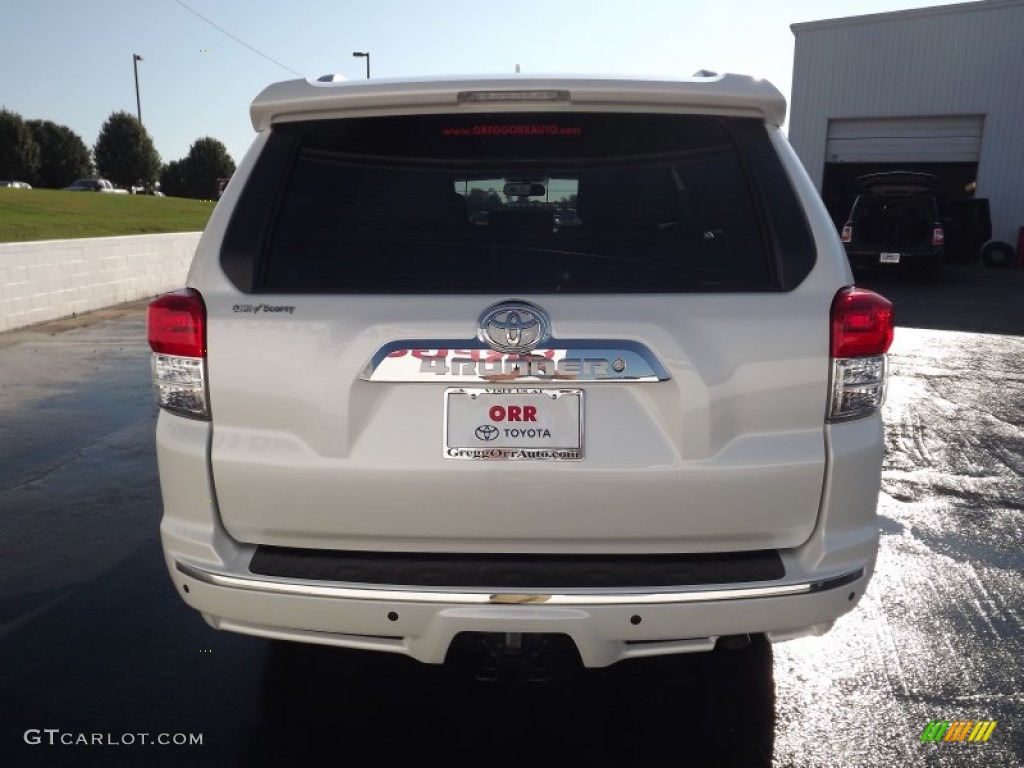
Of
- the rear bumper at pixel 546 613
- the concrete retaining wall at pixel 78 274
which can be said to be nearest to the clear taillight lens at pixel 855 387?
the rear bumper at pixel 546 613

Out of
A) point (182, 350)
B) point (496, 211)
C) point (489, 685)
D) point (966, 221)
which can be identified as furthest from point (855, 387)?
point (966, 221)

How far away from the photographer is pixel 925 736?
2.79 meters

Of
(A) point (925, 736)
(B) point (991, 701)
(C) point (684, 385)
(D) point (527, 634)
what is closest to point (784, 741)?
(A) point (925, 736)

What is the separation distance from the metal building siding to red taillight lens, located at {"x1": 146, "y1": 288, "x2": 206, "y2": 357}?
25077 mm

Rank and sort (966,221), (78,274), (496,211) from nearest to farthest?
(496,211) < (78,274) < (966,221)

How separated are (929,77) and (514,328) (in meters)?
25.7

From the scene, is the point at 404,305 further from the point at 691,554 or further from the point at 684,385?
the point at 691,554

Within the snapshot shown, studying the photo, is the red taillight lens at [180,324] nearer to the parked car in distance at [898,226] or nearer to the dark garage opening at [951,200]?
the parked car in distance at [898,226]

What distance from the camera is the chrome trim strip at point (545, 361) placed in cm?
217

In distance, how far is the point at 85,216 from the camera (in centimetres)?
2984

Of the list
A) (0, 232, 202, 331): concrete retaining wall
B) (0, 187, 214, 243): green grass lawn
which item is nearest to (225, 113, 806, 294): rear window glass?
(0, 232, 202, 331): concrete retaining wall

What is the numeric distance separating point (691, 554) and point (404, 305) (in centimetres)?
97

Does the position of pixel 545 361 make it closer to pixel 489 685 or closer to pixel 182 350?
pixel 182 350

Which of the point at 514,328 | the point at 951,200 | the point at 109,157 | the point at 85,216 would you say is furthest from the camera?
the point at 109,157
